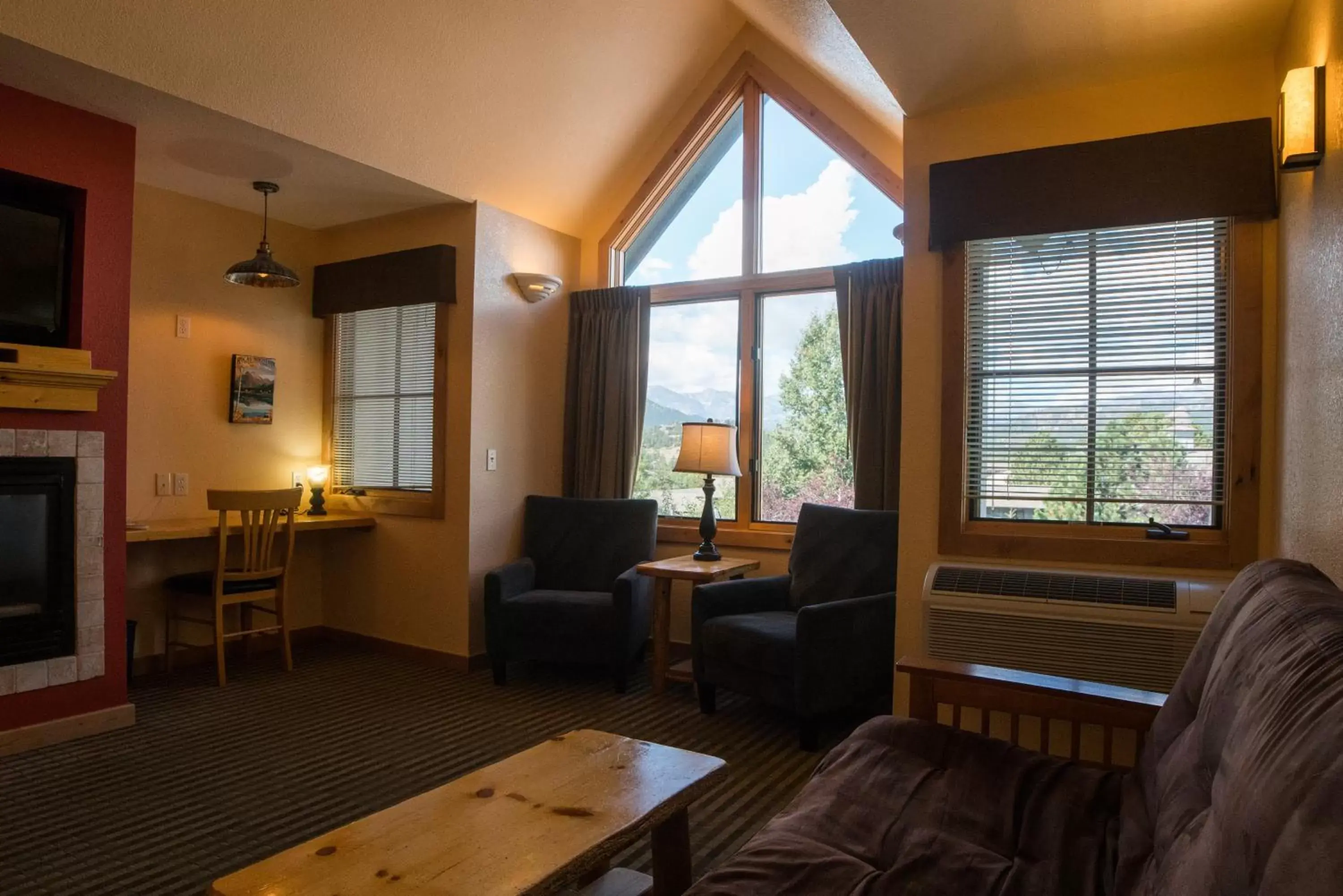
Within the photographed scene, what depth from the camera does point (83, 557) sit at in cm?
327

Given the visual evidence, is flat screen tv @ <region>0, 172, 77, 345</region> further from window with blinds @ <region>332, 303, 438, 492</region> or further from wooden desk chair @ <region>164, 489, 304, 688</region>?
window with blinds @ <region>332, 303, 438, 492</region>

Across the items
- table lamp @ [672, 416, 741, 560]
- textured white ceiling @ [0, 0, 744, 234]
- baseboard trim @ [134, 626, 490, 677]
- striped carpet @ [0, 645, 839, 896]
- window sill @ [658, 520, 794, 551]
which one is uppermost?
textured white ceiling @ [0, 0, 744, 234]

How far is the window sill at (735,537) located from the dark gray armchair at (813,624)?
254 mm

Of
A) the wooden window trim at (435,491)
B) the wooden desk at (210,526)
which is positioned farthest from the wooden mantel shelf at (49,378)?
the wooden window trim at (435,491)

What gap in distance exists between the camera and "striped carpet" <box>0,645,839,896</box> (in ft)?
7.80

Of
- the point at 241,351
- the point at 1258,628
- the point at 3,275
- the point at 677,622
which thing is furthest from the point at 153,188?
the point at 1258,628

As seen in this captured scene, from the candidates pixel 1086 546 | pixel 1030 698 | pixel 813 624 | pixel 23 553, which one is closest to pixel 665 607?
pixel 813 624

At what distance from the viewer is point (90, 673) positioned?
3293 mm

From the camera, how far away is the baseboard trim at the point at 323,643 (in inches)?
169

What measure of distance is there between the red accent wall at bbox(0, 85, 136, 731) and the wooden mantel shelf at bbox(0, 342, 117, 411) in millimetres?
57

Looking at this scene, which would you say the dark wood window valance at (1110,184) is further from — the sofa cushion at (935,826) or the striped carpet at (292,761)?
the striped carpet at (292,761)

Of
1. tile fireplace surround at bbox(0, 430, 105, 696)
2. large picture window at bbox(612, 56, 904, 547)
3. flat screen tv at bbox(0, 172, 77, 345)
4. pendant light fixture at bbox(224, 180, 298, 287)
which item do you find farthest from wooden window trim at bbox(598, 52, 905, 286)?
tile fireplace surround at bbox(0, 430, 105, 696)

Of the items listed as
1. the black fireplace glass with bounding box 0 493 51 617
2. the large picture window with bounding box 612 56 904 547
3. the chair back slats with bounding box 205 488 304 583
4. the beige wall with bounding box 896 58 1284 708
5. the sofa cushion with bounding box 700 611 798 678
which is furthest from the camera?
the large picture window with bounding box 612 56 904 547

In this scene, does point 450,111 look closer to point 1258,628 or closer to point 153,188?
point 153,188
